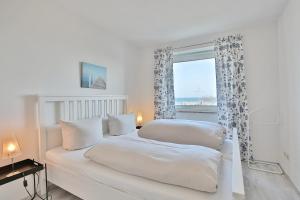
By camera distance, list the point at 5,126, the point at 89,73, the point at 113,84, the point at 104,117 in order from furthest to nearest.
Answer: the point at 113,84, the point at 104,117, the point at 89,73, the point at 5,126

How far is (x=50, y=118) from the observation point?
2.21 metres

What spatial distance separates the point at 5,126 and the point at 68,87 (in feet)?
2.87

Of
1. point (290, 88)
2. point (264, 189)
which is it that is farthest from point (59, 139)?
point (290, 88)

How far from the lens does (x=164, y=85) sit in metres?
3.65

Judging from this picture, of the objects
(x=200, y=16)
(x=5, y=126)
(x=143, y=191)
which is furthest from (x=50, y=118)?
(x=200, y=16)

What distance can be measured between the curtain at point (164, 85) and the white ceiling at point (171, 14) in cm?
55

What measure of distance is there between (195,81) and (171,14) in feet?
4.93

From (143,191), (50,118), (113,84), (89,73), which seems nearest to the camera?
(143,191)

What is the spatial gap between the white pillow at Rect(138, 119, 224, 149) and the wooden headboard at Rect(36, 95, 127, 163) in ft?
3.01

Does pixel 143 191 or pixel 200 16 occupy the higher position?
pixel 200 16

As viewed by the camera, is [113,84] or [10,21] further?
[113,84]

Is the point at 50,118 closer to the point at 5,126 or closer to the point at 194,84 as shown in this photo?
the point at 5,126

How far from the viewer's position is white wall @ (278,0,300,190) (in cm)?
204

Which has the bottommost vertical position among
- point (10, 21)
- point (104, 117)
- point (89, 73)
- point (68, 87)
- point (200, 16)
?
point (104, 117)
